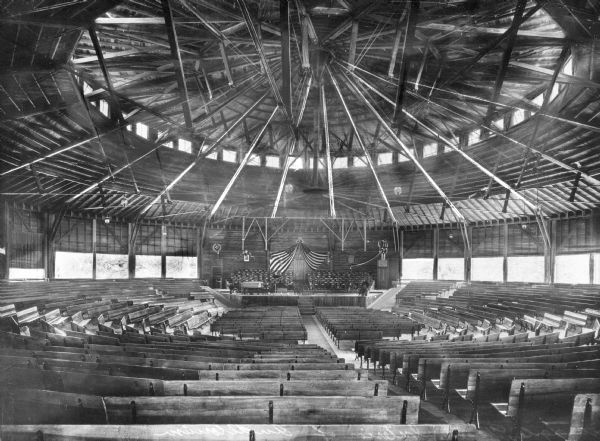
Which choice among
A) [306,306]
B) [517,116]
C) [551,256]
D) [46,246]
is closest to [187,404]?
[306,306]

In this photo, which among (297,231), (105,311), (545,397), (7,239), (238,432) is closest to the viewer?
(238,432)

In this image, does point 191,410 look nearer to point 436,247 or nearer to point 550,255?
point 550,255

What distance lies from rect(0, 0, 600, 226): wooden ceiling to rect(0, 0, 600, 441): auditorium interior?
0.14m

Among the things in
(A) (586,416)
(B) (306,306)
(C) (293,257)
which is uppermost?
(A) (586,416)

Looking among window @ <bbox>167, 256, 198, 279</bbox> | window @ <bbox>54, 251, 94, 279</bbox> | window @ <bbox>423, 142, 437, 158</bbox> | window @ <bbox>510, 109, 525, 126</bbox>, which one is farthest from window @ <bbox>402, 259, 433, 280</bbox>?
window @ <bbox>54, 251, 94, 279</bbox>

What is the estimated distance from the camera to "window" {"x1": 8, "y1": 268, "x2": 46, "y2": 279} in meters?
22.2

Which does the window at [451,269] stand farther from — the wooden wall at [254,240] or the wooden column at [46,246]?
the wooden column at [46,246]

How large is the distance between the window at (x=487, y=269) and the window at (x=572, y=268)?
4.55 meters

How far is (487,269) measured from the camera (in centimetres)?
3278

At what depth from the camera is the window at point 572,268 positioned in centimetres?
2577

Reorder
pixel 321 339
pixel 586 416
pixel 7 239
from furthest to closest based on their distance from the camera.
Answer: pixel 7 239 → pixel 321 339 → pixel 586 416

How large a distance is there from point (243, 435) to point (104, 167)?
22472mm

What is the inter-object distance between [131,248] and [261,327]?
20.9 metres

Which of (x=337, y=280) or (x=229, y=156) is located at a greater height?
(x=229, y=156)
